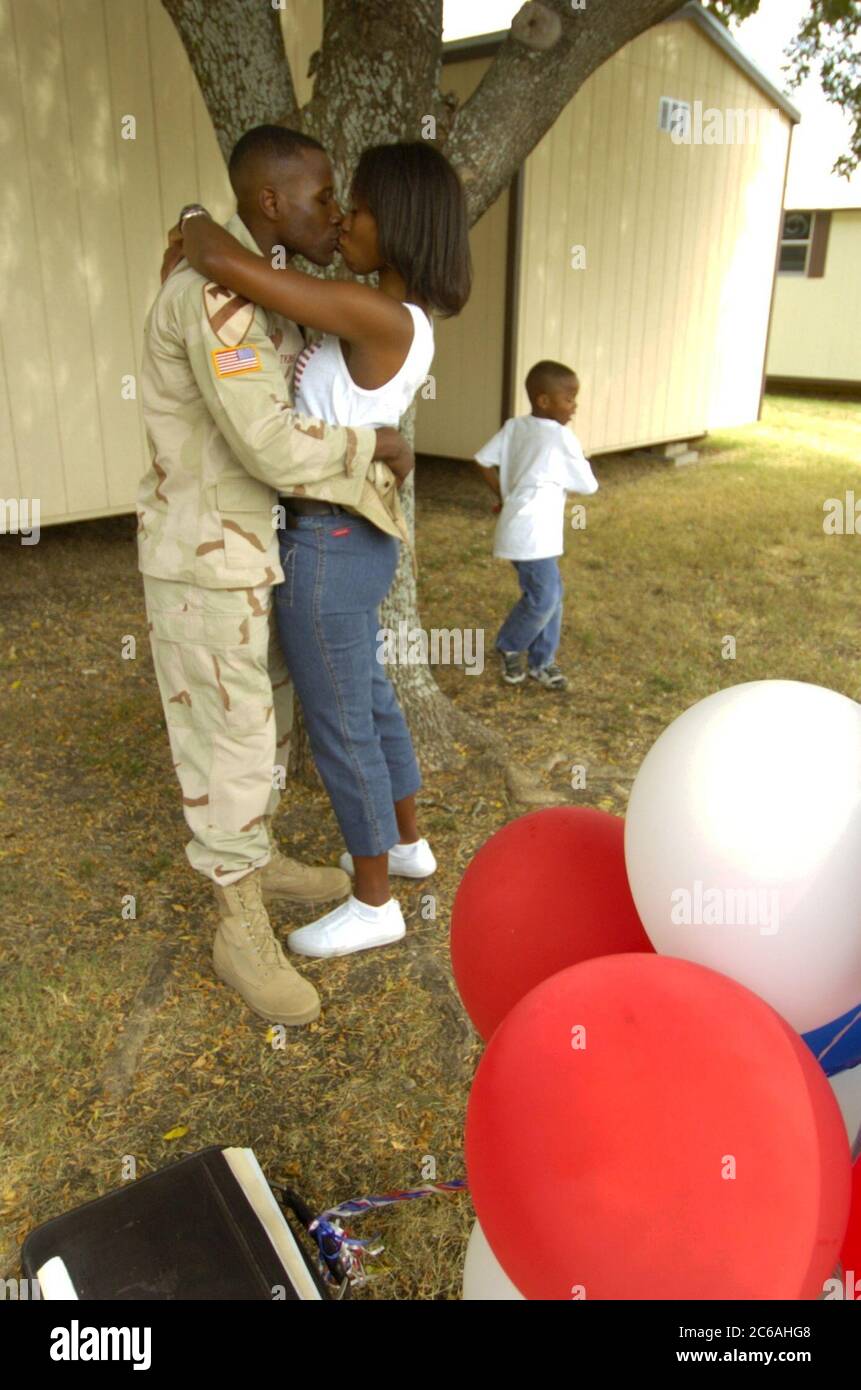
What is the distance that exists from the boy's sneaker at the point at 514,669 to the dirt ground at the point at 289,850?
4.1 inches

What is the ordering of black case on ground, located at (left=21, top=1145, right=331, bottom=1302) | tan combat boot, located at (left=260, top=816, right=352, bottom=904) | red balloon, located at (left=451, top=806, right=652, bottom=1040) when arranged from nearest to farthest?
red balloon, located at (left=451, top=806, right=652, bottom=1040), black case on ground, located at (left=21, top=1145, right=331, bottom=1302), tan combat boot, located at (left=260, top=816, right=352, bottom=904)

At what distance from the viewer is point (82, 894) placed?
2.96 metres

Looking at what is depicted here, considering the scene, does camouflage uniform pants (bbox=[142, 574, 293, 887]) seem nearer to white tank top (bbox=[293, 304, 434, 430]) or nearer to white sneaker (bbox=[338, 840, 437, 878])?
white tank top (bbox=[293, 304, 434, 430])

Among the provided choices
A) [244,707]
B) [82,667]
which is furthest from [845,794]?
[82,667]

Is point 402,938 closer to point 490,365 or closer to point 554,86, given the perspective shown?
point 554,86

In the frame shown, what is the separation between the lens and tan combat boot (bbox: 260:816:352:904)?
289cm

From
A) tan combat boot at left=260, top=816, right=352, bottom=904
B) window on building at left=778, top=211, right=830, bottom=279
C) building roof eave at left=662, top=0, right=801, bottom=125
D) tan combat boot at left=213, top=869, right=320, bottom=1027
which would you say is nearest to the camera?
tan combat boot at left=213, top=869, right=320, bottom=1027

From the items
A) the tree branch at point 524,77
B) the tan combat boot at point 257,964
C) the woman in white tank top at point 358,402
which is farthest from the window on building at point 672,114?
the tan combat boot at point 257,964

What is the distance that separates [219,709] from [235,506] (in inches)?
16.9

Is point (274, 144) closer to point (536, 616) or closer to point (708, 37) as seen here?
point (536, 616)

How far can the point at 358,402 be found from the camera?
2188 mm

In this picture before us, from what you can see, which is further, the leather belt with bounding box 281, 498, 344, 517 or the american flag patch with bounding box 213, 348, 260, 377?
the leather belt with bounding box 281, 498, 344, 517

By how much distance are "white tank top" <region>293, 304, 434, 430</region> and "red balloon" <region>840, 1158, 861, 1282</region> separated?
64.1 inches

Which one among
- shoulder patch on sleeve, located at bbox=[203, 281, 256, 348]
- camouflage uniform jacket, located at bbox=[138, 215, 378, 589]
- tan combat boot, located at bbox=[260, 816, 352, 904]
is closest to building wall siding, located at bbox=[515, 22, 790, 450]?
tan combat boot, located at bbox=[260, 816, 352, 904]
